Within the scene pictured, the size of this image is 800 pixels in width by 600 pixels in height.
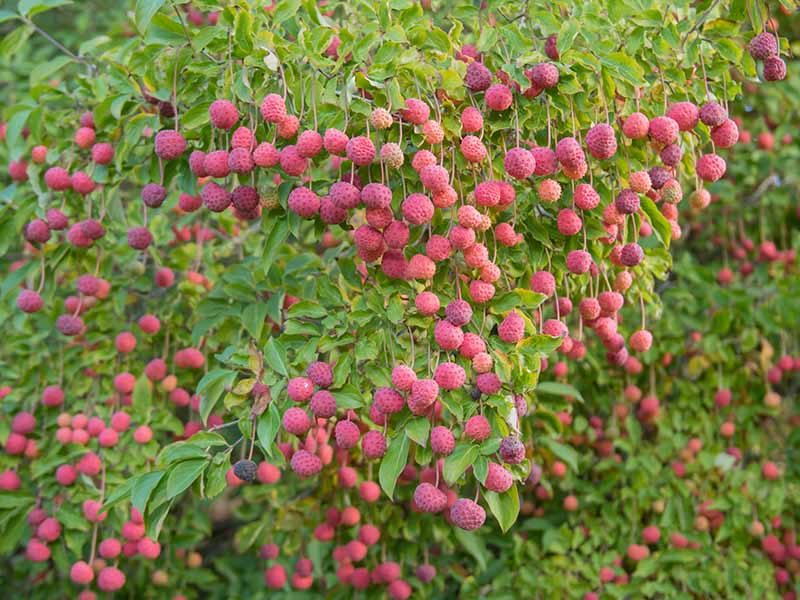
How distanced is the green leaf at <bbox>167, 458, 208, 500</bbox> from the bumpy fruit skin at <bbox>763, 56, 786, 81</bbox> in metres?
1.15

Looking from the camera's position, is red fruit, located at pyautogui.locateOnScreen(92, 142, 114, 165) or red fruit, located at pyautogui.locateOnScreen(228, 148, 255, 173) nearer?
red fruit, located at pyautogui.locateOnScreen(228, 148, 255, 173)

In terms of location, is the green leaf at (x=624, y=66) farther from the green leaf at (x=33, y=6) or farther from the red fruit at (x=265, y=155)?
the green leaf at (x=33, y=6)

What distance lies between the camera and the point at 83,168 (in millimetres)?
2090

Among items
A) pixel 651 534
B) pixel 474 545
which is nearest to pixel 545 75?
pixel 474 545

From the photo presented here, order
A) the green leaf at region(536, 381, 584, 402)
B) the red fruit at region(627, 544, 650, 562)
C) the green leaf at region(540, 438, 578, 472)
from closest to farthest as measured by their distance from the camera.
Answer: the green leaf at region(536, 381, 584, 402)
the green leaf at region(540, 438, 578, 472)
the red fruit at region(627, 544, 650, 562)

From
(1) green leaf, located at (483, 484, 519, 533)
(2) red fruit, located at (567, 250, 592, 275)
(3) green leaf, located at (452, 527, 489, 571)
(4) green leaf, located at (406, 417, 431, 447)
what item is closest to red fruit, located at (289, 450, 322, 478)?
(4) green leaf, located at (406, 417, 431, 447)

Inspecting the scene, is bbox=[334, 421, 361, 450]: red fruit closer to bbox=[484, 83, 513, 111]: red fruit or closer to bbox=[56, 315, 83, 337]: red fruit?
bbox=[484, 83, 513, 111]: red fruit

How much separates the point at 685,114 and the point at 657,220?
0.20m

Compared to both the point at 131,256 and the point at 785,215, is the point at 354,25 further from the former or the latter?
the point at 785,215

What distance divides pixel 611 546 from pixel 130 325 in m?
1.47

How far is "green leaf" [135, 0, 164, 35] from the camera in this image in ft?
5.22

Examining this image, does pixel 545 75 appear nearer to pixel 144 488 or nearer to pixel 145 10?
pixel 145 10

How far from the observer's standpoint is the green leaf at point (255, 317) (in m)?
2.01

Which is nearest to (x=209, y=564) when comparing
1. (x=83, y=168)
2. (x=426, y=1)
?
(x=83, y=168)
